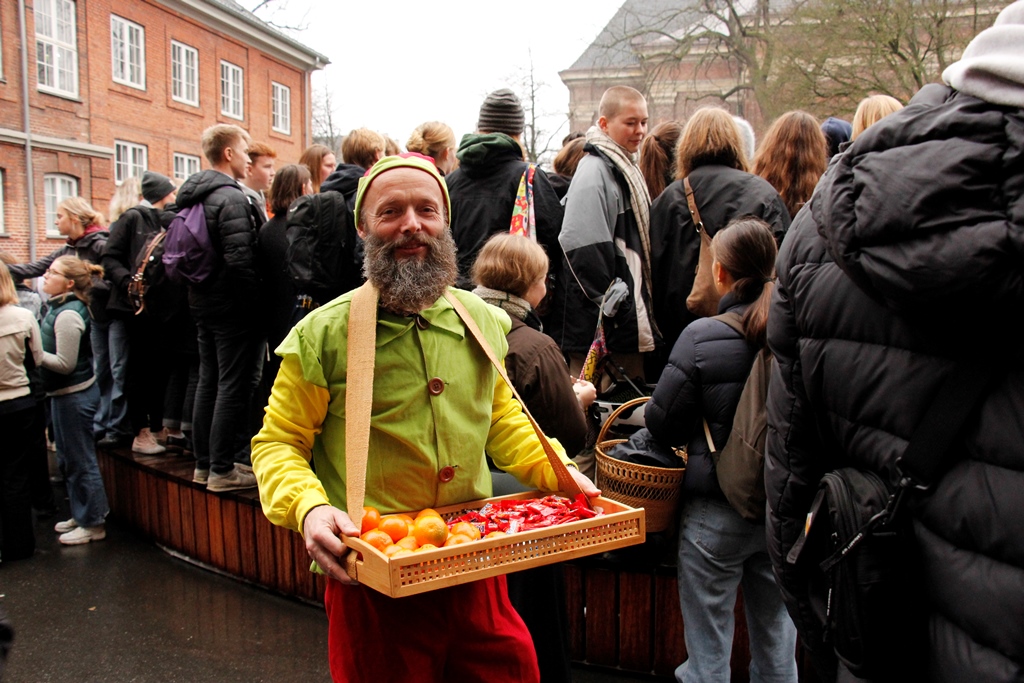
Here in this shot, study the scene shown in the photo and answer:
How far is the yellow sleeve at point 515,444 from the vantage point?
7.88 ft

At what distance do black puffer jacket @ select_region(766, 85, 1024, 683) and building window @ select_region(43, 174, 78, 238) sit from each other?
22.7 meters

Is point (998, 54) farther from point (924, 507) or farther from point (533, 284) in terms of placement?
point (533, 284)

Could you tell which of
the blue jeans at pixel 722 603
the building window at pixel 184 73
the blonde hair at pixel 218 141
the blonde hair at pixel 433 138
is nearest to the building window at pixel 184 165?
the building window at pixel 184 73

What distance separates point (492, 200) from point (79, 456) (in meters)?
3.54

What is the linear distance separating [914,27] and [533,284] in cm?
1660

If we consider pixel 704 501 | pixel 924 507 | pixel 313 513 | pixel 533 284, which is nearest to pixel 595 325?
pixel 533 284

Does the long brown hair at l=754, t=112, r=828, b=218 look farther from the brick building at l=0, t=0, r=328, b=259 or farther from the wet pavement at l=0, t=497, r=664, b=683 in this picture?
the brick building at l=0, t=0, r=328, b=259

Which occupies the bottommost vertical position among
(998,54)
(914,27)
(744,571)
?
(744,571)

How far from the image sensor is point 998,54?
1302 millimetres

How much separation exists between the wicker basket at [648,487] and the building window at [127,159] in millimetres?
22848

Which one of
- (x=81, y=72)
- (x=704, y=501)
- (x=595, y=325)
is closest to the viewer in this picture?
(x=704, y=501)

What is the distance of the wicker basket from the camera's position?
3020 millimetres

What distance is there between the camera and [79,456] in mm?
5777

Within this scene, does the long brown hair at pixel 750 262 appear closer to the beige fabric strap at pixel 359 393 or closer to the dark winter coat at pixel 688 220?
the dark winter coat at pixel 688 220
